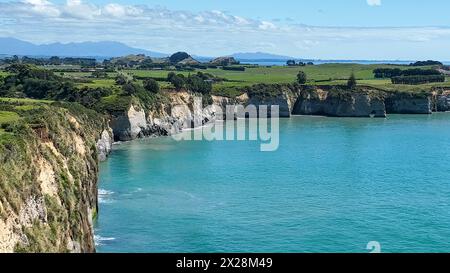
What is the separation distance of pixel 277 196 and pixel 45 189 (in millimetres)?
26608

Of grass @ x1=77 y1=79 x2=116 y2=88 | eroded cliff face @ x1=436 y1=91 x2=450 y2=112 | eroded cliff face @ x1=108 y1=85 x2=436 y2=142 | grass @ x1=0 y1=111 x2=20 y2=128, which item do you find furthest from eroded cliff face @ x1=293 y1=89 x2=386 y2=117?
grass @ x1=0 y1=111 x2=20 y2=128

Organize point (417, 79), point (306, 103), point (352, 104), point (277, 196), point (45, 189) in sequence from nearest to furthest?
Answer: point (45, 189) < point (277, 196) < point (352, 104) < point (306, 103) < point (417, 79)

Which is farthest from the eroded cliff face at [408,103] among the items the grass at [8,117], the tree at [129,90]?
the grass at [8,117]

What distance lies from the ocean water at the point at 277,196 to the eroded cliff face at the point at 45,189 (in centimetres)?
456

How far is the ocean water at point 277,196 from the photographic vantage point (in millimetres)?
41969

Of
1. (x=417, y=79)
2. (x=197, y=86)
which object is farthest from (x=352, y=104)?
(x=197, y=86)

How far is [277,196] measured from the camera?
5553 centimetres

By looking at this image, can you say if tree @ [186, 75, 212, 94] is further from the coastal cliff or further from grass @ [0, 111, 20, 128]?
grass @ [0, 111, 20, 128]

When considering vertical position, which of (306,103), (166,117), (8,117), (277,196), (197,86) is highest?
(197,86)

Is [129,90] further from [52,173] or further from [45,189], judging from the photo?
[45,189]

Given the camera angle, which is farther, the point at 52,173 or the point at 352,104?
the point at 352,104

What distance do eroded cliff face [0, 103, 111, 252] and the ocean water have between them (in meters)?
4.56

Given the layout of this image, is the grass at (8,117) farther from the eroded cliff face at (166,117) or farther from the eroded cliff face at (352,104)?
the eroded cliff face at (352,104)

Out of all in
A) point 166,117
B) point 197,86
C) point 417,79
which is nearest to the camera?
point 166,117
